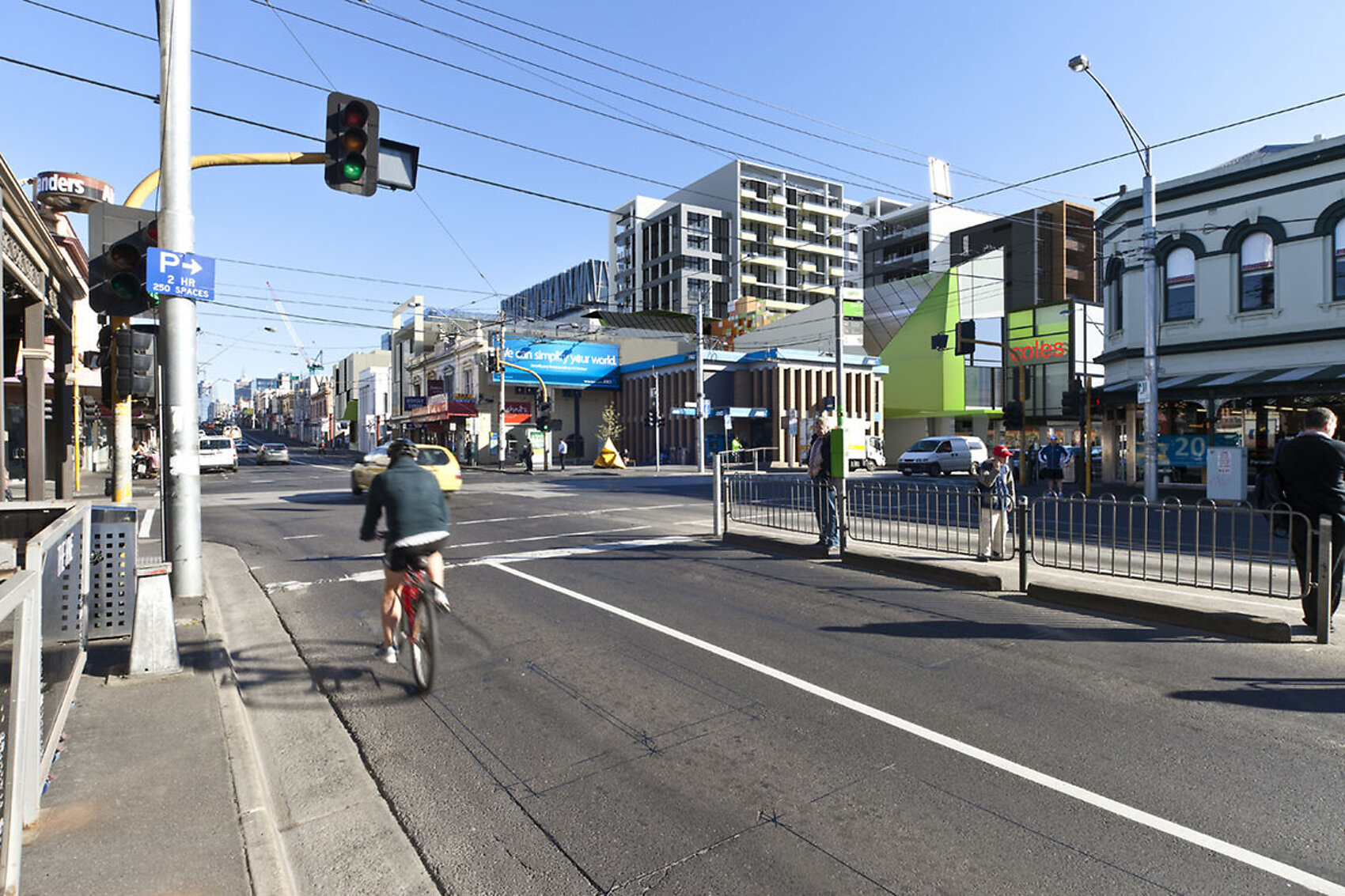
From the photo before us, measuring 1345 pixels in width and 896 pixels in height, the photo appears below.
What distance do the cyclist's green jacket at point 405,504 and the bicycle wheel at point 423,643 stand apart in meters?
0.59

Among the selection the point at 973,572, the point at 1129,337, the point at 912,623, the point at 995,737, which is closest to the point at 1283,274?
the point at 1129,337

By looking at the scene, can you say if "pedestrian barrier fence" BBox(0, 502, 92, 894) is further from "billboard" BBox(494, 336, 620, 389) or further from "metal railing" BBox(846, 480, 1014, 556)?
"billboard" BBox(494, 336, 620, 389)

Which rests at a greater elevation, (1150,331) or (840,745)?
(1150,331)

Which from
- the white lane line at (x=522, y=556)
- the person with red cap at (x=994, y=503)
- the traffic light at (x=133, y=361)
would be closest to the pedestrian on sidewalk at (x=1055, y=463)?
the person with red cap at (x=994, y=503)

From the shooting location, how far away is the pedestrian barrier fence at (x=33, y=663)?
256 centimetres

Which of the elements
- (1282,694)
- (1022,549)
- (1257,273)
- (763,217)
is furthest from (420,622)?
(763,217)

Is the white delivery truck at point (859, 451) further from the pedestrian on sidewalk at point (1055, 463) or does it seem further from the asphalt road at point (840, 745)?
the asphalt road at point (840, 745)

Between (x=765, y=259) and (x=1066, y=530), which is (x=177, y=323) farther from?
(x=765, y=259)

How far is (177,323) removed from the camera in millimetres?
6836

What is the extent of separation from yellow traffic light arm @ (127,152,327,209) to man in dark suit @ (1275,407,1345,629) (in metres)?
9.50

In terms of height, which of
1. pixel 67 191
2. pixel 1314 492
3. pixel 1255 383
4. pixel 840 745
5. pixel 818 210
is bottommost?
pixel 840 745

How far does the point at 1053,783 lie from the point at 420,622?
408 cm

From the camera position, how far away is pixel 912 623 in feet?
22.8

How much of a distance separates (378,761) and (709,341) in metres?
55.7
